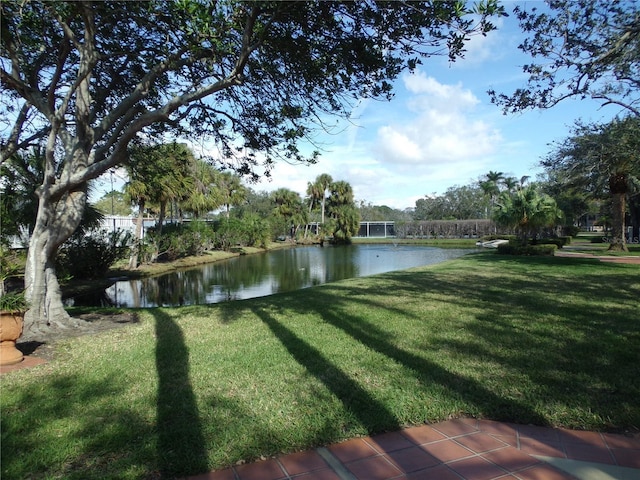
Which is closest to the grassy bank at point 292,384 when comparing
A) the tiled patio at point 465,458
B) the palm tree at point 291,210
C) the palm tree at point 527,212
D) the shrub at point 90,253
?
the tiled patio at point 465,458

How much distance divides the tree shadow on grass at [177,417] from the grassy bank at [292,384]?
1 cm

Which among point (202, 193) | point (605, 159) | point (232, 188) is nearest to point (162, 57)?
point (605, 159)

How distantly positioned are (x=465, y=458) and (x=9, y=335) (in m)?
4.53

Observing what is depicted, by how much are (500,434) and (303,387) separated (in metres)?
Result: 1.57

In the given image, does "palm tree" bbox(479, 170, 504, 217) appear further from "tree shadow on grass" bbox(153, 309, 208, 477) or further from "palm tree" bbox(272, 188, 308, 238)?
"tree shadow on grass" bbox(153, 309, 208, 477)

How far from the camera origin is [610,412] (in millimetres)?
3010

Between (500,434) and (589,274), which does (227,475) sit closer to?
(500,434)

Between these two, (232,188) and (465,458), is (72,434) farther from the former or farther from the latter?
(232,188)

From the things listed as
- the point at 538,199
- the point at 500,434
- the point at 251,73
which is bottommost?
the point at 500,434

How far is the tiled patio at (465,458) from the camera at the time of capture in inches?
92.5

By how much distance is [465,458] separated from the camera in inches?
99.0

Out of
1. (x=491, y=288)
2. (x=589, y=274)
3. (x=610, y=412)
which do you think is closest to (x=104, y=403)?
(x=610, y=412)

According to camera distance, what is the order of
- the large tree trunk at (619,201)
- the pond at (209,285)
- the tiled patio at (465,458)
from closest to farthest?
1. the tiled patio at (465,458)
2. the pond at (209,285)
3. the large tree trunk at (619,201)

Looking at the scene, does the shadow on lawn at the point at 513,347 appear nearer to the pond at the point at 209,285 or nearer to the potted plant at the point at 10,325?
the potted plant at the point at 10,325
